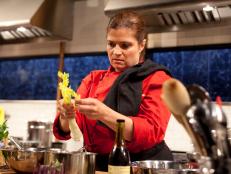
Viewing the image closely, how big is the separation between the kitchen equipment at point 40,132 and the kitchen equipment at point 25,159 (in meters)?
2.24

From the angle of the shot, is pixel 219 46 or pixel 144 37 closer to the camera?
pixel 144 37

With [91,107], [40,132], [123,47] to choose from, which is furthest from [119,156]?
[40,132]

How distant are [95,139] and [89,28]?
2327 millimetres

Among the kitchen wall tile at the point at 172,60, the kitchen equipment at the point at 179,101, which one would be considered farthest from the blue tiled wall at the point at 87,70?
the kitchen equipment at the point at 179,101

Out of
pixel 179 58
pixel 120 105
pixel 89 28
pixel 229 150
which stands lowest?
pixel 229 150

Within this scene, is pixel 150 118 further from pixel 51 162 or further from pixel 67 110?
pixel 51 162

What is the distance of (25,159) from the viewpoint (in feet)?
4.26

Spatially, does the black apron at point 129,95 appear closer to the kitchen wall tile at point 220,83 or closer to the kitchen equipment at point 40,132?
the kitchen wall tile at point 220,83

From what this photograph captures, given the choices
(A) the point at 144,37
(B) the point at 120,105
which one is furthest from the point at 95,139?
(A) the point at 144,37

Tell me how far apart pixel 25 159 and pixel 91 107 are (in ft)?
0.97

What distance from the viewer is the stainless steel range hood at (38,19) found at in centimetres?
333

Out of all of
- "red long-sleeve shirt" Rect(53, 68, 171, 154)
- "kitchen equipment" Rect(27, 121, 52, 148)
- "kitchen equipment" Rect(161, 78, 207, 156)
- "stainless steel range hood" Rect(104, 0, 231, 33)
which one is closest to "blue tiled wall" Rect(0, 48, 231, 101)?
"stainless steel range hood" Rect(104, 0, 231, 33)

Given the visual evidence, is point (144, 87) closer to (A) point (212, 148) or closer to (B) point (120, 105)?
(B) point (120, 105)

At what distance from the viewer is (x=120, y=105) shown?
1.54 metres
